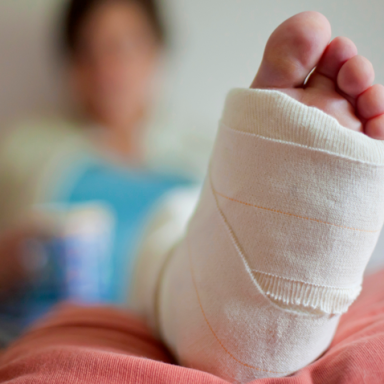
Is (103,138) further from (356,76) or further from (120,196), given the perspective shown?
(356,76)

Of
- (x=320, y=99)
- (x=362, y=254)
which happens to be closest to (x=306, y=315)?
(x=362, y=254)

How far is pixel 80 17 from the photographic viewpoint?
1.15 m

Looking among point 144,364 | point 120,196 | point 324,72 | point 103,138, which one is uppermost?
point 324,72

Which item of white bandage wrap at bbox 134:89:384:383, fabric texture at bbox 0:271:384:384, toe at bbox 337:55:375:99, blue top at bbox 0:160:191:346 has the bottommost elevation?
blue top at bbox 0:160:191:346

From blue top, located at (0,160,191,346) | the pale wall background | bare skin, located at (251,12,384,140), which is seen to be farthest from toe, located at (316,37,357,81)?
blue top, located at (0,160,191,346)

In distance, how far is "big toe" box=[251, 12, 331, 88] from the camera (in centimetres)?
31

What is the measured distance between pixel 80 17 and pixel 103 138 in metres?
0.39

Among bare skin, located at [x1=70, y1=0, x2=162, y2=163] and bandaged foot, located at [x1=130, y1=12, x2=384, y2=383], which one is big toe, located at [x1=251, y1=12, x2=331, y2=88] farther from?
bare skin, located at [x1=70, y1=0, x2=162, y2=163]

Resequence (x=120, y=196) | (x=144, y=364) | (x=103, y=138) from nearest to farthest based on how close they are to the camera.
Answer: (x=144, y=364)
(x=120, y=196)
(x=103, y=138)

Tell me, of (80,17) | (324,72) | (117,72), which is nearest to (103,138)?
(117,72)

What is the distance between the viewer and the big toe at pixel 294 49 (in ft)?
1.02

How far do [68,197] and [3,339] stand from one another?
48 cm

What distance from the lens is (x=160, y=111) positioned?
1.36 meters

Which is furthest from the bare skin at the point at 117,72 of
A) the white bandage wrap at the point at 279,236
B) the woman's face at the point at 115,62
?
the white bandage wrap at the point at 279,236
